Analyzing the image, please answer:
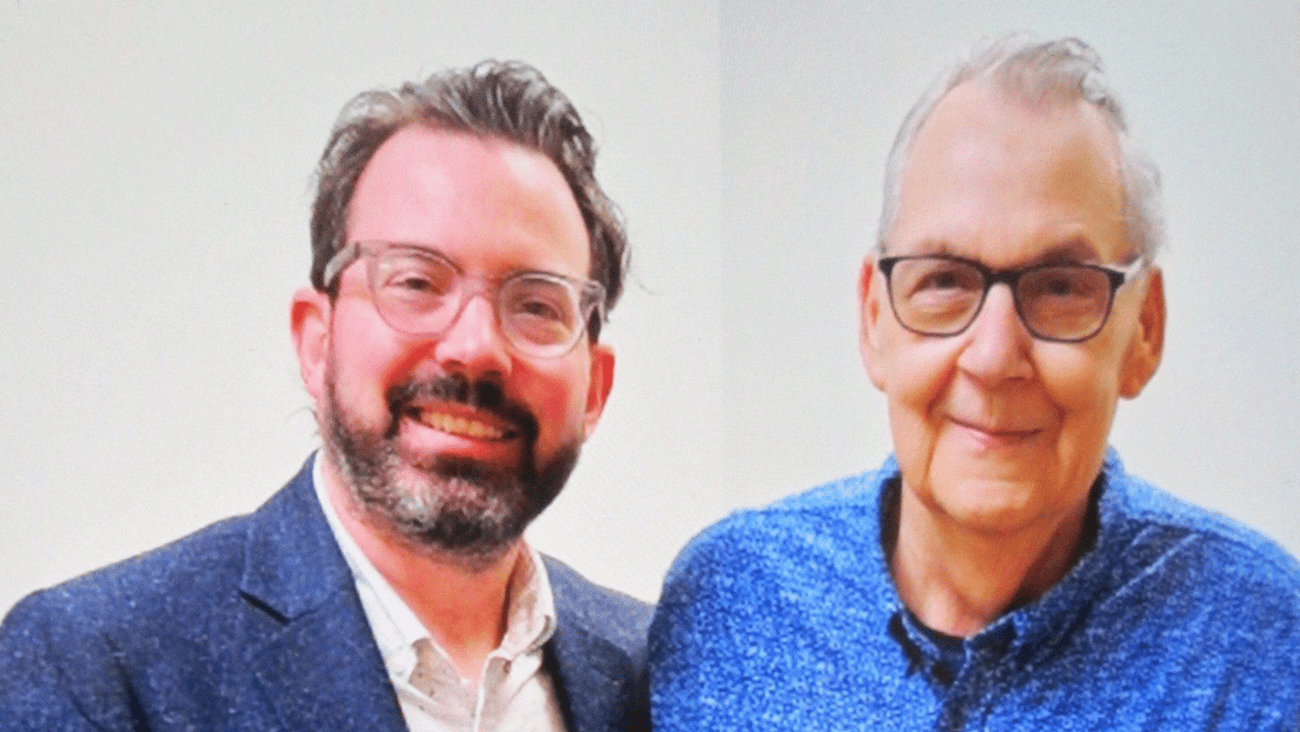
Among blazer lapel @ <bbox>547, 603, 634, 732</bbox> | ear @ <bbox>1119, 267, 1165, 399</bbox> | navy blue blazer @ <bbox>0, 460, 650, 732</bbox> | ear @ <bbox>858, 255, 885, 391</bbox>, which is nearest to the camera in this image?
navy blue blazer @ <bbox>0, 460, 650, 732</bbox>

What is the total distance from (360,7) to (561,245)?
1.29 ft

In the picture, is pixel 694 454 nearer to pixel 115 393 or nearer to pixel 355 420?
pixel 355 420

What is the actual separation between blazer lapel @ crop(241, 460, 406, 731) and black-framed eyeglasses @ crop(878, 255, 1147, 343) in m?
0.67

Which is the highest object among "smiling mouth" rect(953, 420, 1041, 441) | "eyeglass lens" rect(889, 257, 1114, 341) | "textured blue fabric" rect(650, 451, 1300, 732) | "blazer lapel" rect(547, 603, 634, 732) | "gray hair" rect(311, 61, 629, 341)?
"gray hair" rect(311, 61, 629, 341)

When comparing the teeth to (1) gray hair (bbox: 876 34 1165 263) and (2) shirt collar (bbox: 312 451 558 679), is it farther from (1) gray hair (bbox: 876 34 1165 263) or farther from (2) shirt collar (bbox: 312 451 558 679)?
(1) gray hair (bbox: 876 34 1165 263)

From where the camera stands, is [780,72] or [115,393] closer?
[115,393]

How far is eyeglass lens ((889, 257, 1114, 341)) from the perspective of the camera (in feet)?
4.19

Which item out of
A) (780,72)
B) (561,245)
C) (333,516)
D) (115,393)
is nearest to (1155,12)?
(780,72)

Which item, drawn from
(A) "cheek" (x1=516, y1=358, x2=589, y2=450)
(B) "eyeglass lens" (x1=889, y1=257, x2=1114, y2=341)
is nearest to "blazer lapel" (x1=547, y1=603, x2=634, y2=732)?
(A) "cheek" (x1=516, y1=358, x2=589, y2=450)

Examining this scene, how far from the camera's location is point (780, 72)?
1.68 meters

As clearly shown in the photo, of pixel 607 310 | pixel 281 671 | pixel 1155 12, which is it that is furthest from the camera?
pixel 607 310

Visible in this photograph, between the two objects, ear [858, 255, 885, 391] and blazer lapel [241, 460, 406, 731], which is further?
ear [858, 255, 885, 391]

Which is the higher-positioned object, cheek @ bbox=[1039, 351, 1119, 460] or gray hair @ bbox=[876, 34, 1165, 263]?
gray hair @ bbox=[876, 34, 1165, 263]

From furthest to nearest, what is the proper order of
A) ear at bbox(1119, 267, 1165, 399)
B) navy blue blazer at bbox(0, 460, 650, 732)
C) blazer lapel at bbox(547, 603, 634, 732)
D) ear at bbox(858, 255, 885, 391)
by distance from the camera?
blazer lapel at bbox(547, 603, 634, 732) < ear at bbox(858, 255, 885, 391) < ear at bbox(1119, 267, 1165, 399) < navy blue blazer at bbox(0, 460, 650, 732)
